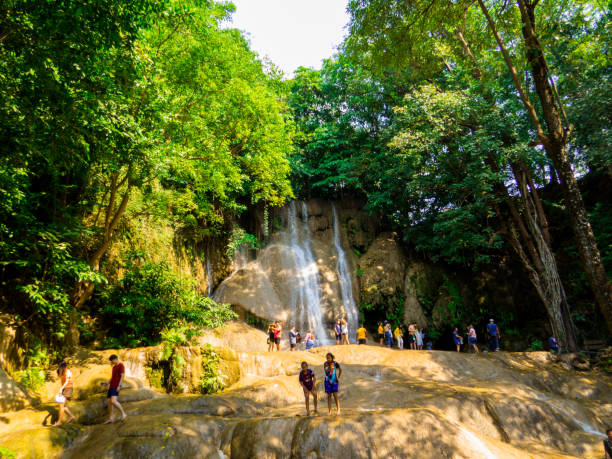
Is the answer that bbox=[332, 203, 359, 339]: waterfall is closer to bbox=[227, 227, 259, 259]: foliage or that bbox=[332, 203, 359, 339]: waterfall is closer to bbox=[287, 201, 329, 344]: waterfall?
bbox=[287, 201, 329, 344]: waterfall

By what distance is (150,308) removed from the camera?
436 inches

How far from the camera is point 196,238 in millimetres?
17438

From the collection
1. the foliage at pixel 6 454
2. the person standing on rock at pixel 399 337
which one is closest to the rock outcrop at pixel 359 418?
the foliage at pixel 6 454

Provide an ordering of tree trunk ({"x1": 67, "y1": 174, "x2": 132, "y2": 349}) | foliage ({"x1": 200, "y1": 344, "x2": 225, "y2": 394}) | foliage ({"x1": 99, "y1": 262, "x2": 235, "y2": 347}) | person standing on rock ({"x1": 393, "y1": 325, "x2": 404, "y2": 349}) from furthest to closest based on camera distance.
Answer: person standing on rock ({"x1": 393, "y1": 325, "x2": 404, "y2": 349})
foliage ({"x1": 99, "y1": 262, "x2": 235, "y2": 347})
foliage ({"x1": 200, "y1": 344, "x2": 225, "y2": 394})
tree trunk ({"x1": 67, "y1": 174, "x2": 132, "y2": 349})

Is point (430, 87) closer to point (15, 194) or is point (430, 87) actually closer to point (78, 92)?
point (78, 92)

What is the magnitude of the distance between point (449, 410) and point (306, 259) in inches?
553

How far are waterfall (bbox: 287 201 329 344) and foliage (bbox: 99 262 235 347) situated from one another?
7367 mm

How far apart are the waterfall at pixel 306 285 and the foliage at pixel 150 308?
7.37 m

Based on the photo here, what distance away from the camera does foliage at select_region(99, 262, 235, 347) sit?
10.7 m

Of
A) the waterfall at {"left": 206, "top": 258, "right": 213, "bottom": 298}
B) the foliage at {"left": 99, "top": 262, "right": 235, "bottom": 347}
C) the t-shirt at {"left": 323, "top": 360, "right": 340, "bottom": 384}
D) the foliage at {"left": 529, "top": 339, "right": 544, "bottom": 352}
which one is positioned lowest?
the foliage at {"left": 529, "top": 339, "right": 544, "bottom": 352}

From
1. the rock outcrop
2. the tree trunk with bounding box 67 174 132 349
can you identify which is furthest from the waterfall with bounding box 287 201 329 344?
the tree trunk with bounding box 67 174 132 349

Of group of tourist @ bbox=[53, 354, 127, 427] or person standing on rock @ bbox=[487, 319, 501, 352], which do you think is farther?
person standing on rock @ bbox=[487, 319, 501, 352]

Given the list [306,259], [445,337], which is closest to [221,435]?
[306,259]

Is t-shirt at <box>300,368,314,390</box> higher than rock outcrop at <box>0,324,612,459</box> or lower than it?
higher
